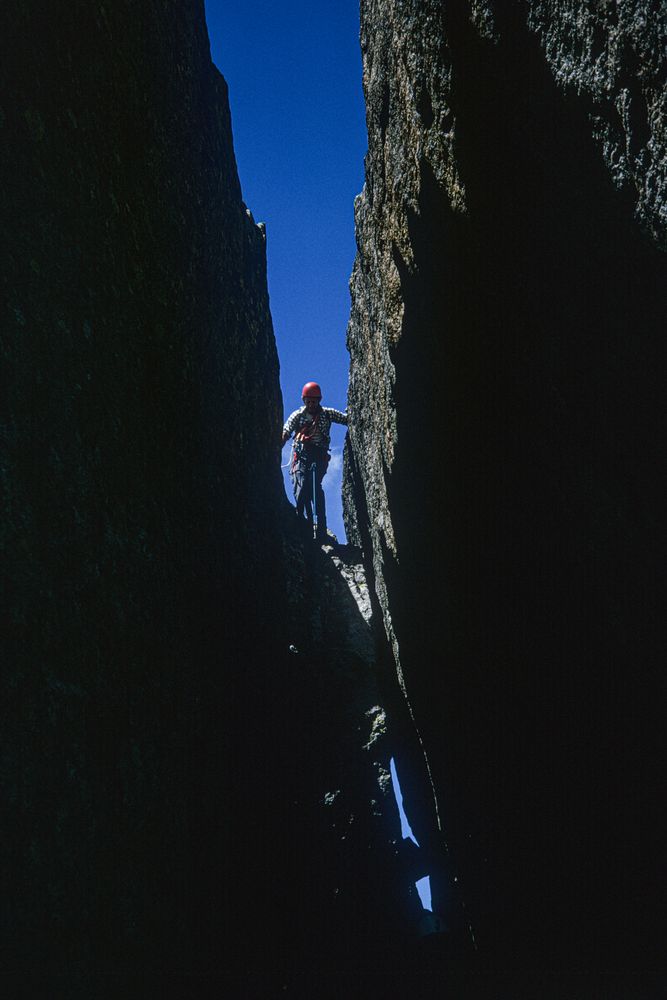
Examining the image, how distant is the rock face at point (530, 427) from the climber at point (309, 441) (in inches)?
168

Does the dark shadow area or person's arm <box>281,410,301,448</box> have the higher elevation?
person's arm <box>281,410,301,448</box>

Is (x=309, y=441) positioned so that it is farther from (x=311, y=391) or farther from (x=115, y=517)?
(x=115, y=517)

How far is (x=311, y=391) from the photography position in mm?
16188

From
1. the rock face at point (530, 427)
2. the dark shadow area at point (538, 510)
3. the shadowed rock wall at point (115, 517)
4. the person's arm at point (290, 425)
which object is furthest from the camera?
the person's arm at point (290, 425)

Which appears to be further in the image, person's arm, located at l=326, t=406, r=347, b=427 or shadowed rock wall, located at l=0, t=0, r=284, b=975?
person's arm, located at l=326, t=406, r=347, b=427

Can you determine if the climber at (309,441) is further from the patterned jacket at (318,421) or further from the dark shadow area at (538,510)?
the dark shadow area at (538,510)

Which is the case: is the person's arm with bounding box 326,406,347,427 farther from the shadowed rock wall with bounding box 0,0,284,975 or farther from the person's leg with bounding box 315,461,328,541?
the shadowed rock wall with bounding box 0,0,284,975

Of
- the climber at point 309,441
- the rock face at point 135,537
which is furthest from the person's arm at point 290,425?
the rock face at point 135,537

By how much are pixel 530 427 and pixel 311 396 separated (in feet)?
31.9

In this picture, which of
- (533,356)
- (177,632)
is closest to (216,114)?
(533,356)

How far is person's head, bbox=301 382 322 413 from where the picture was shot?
1611cm

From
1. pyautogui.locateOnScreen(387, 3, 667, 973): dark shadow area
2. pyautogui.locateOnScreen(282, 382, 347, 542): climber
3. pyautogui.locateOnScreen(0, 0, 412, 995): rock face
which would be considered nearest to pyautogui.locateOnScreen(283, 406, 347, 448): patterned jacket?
pyautogui.locateOnScreen(282, 382, 347, 542): climber

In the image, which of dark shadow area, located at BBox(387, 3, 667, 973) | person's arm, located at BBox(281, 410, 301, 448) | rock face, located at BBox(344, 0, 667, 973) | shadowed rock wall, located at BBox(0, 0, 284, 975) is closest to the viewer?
shadowed rock wall, located at BBox(0, 0, 284, 975)

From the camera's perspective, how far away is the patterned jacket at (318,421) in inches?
633
